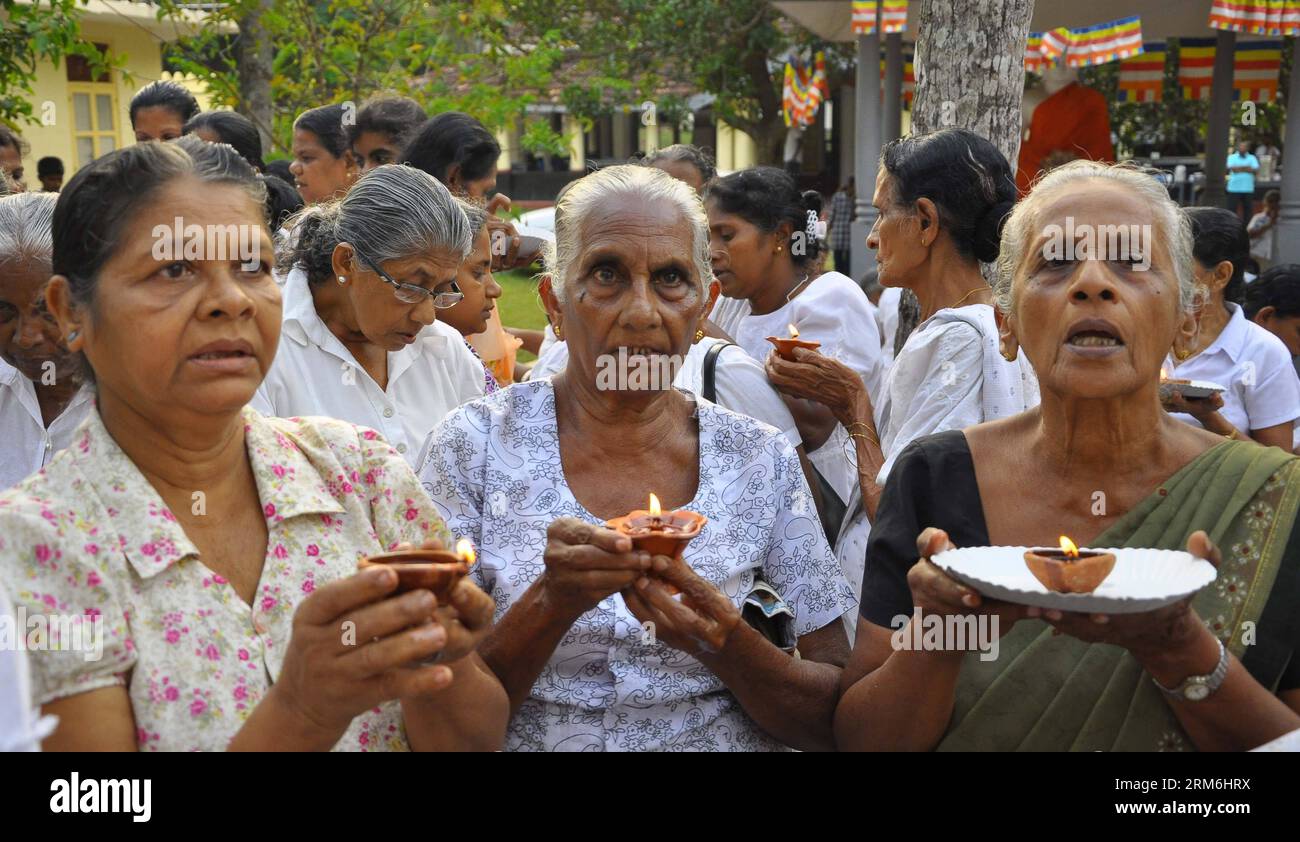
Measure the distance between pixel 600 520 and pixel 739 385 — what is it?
4.07 feet

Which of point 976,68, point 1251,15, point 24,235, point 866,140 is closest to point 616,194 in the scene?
point 24,235

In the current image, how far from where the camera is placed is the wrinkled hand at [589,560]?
2.29 metres

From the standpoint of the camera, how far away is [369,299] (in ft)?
13.0

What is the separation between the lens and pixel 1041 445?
2691 millimetres

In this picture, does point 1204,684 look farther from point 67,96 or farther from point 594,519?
point 67,96

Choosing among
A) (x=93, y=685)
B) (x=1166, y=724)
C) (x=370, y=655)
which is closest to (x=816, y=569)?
(x=1166, y=724)

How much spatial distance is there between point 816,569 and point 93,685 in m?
1.58

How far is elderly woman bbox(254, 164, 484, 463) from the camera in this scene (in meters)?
3.95

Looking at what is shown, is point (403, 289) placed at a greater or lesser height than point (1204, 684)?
greater

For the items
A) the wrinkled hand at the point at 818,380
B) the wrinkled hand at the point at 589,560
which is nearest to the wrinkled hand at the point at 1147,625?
the wrinkled hand at the point at 589,560

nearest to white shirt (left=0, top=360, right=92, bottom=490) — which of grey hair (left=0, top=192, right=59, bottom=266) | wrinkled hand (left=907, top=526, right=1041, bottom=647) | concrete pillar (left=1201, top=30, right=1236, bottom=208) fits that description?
grey hair (left=0, top=192, right=59, bottom=266)

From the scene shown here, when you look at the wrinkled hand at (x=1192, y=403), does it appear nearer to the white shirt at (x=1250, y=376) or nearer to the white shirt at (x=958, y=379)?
the white shirt at (x=958, y=379)

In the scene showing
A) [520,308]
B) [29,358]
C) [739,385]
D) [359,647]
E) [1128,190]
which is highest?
[1128,190]

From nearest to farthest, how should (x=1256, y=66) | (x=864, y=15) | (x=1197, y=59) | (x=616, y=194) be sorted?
(x=616, y=194), (x=864, y=15), (x=1197, y=59), (x=1256, y=66)
